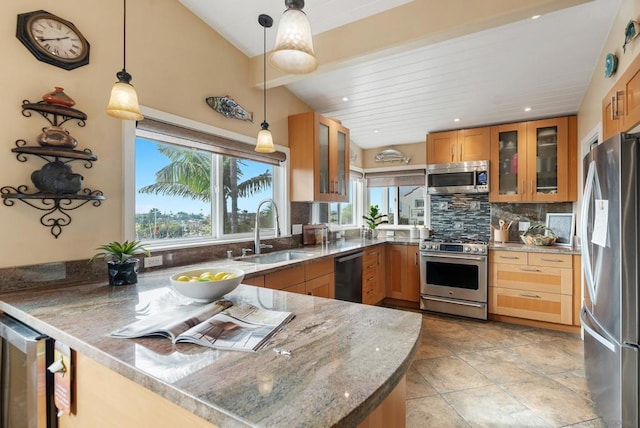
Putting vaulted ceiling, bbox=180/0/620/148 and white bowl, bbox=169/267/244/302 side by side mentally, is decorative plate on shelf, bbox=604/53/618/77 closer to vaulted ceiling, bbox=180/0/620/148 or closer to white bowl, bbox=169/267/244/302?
vaulted ceiling, bbox=180/0/620/148

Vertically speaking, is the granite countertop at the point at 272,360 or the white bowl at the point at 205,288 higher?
the white bowl at the point at 205,288

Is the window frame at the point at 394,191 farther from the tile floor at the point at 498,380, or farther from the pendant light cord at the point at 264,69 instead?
the pendant light cord at the point at 264,69

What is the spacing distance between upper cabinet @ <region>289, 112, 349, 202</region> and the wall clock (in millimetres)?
1944

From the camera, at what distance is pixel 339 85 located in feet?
10.5

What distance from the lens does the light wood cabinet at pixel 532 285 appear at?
3.13 m

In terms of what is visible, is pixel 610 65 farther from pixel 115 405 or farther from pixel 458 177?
pixel 115 405

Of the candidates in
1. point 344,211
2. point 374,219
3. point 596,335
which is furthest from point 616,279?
point 344,211

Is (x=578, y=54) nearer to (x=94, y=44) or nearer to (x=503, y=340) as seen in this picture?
(x=503, y=340)

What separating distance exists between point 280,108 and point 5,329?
274 centimetres

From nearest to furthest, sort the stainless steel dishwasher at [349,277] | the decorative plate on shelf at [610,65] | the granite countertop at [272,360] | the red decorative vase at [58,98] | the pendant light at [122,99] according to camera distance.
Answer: the granite countertop at [272,360]
the pendant light at [122,99]
the red decorative vase at [58,98]
the decorative plate on shelf at [610,65]
the stainless steel dishwasher at [349,277]

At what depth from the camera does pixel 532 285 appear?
329 cm

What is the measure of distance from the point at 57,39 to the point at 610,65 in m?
3.46

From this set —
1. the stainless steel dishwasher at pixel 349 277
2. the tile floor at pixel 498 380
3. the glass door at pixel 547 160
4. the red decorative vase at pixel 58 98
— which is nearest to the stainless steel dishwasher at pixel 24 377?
the red decorative vase at pixel 58 98

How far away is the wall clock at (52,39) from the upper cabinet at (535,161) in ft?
13.3
